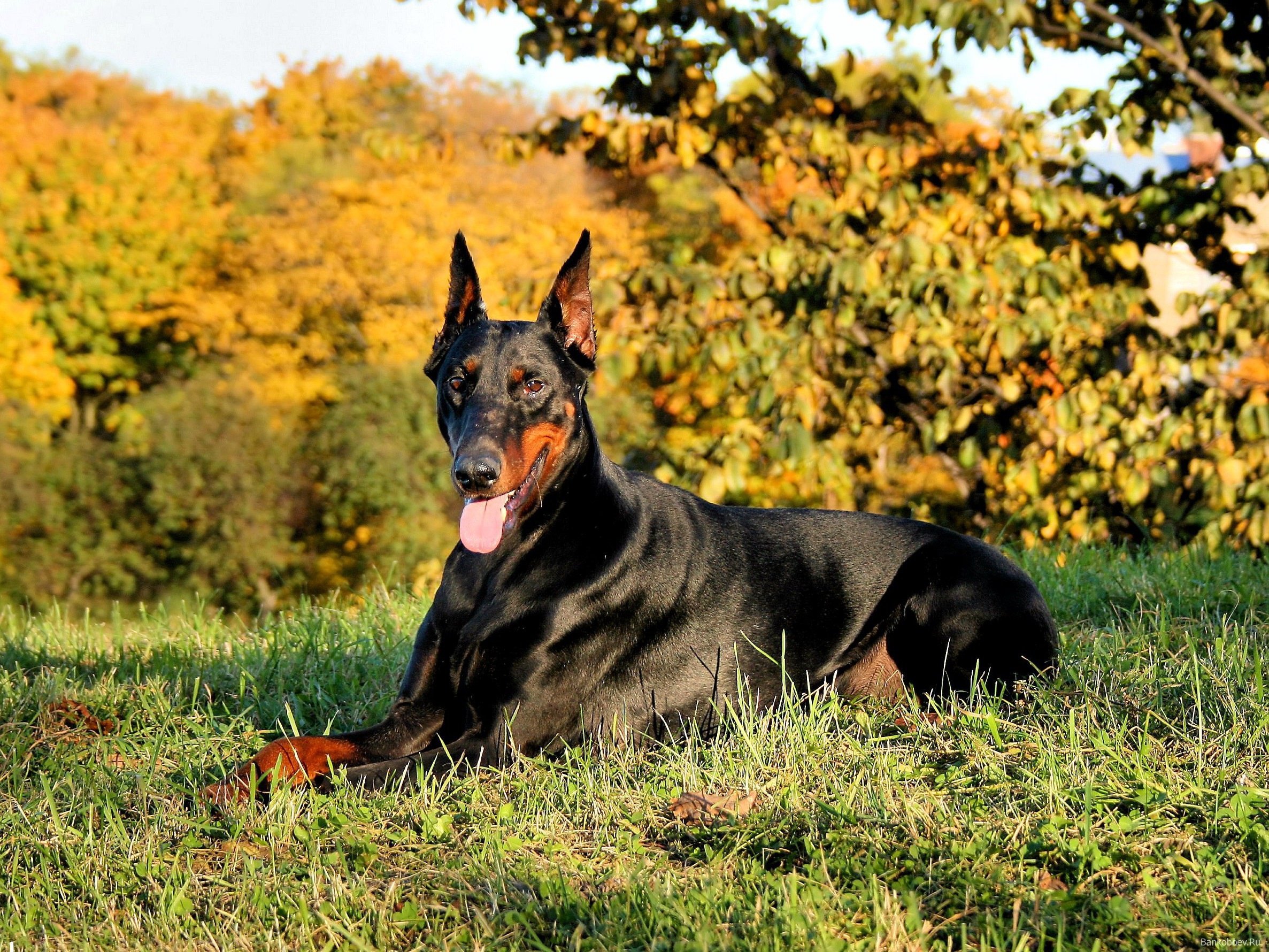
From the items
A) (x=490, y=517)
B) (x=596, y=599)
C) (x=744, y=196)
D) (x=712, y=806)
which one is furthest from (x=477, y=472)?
(x=744, y=196)

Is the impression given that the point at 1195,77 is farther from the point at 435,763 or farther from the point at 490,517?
the point at 435,763

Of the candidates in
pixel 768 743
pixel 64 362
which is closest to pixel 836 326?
pixel 768 743

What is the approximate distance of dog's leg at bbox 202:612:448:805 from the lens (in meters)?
3.33

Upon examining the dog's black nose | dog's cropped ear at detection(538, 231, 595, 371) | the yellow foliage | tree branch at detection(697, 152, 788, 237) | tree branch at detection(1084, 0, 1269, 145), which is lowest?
the yellow foliage

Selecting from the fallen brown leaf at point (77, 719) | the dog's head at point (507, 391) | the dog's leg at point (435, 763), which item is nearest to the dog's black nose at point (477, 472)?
the dog's head at point (507, 391)

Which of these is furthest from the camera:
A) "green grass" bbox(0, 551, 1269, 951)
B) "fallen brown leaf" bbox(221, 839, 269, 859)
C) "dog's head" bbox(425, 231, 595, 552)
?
"dog's head" bbox(425, 231, 595, 552)

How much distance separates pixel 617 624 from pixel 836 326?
165 inches

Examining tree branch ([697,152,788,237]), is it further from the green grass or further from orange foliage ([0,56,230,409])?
orange foliage ([0,56,230,409])

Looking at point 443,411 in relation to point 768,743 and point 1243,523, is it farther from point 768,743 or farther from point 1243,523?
point 1243,523

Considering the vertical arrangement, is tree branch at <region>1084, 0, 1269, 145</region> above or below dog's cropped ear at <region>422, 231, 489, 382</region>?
above

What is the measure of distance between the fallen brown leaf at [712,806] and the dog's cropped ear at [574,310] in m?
1.51

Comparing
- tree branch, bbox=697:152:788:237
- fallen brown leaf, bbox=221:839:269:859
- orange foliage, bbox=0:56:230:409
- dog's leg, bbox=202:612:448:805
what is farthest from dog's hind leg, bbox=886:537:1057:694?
orange foliage, bbox=0:56:230:409

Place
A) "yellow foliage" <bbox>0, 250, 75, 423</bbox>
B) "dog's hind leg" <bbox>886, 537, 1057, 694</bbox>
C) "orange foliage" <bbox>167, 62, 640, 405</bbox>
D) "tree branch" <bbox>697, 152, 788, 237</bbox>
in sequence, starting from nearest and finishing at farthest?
"dog's hind leg" <bbox>886, 537, 1057, 694</bbox>, "tree branch" <bbox>697, 152, 788, 237</bbox>, "orange foliage" <bbox>167, 62, 640, 405</bbox>, "yellow foliage" <bbox>0, 250, 75, 423</bbox>

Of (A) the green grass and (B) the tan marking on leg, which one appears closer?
(A) the green grass
